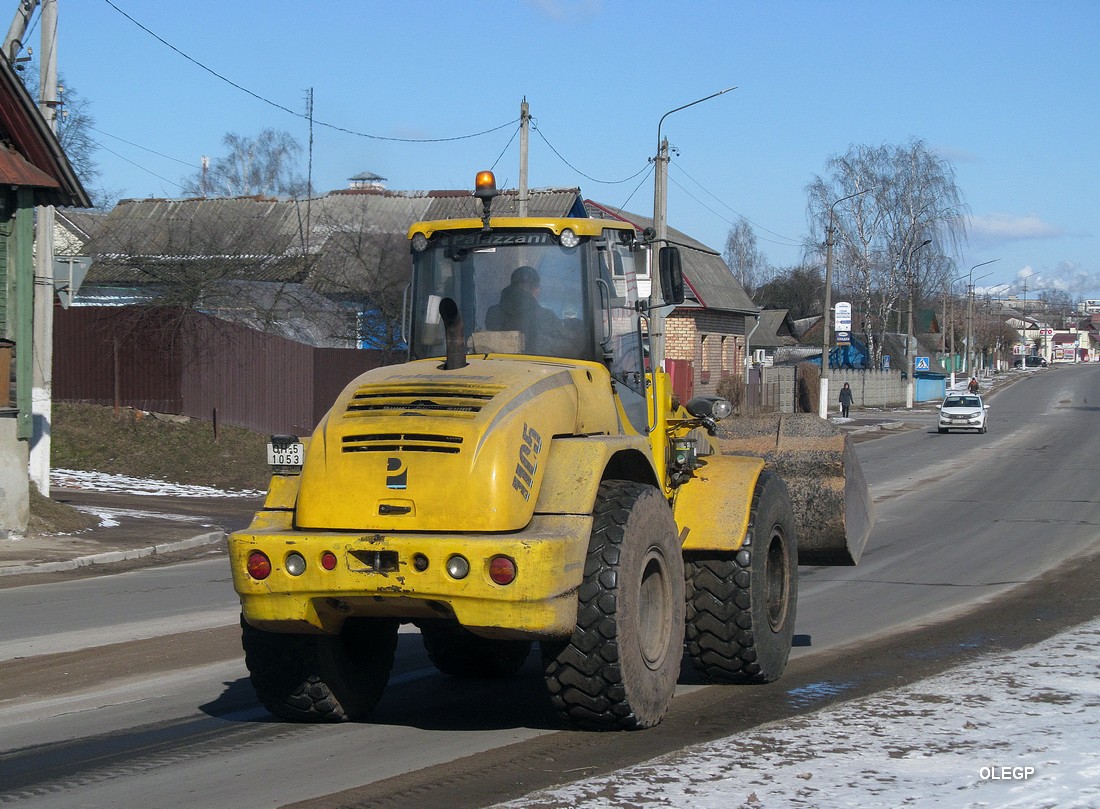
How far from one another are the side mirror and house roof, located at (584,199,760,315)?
1675 inches

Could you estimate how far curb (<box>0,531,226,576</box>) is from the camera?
14957mm

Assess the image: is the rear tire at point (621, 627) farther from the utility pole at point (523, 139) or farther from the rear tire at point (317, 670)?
the utility pole at point (523, 139)

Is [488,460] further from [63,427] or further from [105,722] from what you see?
[63,427]

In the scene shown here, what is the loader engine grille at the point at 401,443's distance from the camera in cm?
588

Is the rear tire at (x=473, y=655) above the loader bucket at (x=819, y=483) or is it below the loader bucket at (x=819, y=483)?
below

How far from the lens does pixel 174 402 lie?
2794cm

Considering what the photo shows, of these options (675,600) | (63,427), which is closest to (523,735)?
(675,600)

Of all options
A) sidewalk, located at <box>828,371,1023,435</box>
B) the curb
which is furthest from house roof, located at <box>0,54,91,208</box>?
sidewalk, located at <box>828,371,1023,435</box>

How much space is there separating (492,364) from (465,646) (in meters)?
2.27

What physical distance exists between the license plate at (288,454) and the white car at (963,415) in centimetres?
4241

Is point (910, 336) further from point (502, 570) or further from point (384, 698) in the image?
point (502, 570)

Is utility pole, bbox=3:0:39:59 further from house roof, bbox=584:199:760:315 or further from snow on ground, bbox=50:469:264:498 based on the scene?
house roof, bbox=584:199:760:315

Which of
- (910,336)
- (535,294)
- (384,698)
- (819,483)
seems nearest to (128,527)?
(819,483)

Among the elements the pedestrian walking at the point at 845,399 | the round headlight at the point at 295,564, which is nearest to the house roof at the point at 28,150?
the round headlight at the point at 295,564
